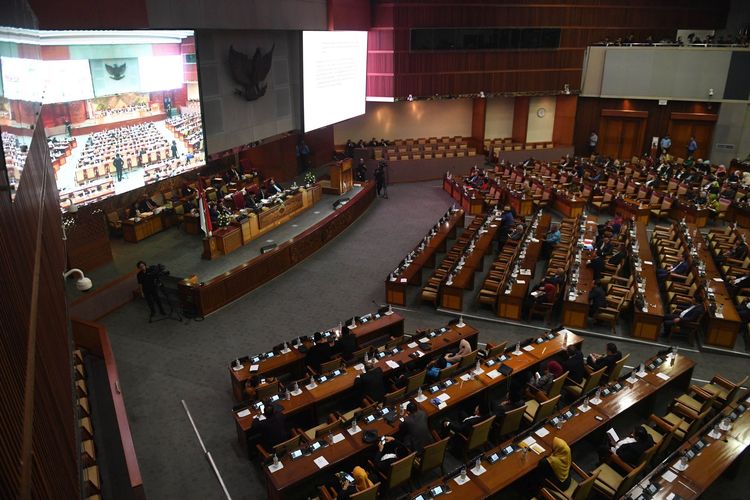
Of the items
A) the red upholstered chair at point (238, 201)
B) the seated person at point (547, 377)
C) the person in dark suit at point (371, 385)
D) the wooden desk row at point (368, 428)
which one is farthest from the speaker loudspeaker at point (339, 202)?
the seated person at point (547, 377)

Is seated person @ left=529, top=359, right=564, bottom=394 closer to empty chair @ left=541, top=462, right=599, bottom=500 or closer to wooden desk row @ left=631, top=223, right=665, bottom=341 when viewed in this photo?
empty chair @ left=541, top=462, right=599, bottom=500

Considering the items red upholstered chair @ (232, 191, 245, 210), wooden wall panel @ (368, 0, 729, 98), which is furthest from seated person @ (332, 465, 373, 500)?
wooden wall panel @ (368, 0, 729, 98)

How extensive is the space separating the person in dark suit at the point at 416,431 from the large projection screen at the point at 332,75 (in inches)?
503

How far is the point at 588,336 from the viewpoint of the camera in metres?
10.8

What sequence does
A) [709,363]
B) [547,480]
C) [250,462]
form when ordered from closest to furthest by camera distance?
[547,480] < [250,462] < [709,363]

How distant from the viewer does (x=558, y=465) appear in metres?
6.43

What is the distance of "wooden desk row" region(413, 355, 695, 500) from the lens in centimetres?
634

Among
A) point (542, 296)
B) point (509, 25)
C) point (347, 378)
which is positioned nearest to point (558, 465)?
point (347, 378)

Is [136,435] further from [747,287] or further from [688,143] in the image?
[688,143]

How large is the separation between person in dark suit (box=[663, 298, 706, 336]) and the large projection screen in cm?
1215

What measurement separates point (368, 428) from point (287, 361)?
2215 mm

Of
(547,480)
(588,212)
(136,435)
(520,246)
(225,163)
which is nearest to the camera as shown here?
(547,480)

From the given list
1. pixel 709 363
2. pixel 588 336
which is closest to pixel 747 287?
pixel 709 363

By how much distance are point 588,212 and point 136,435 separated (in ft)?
50.5
